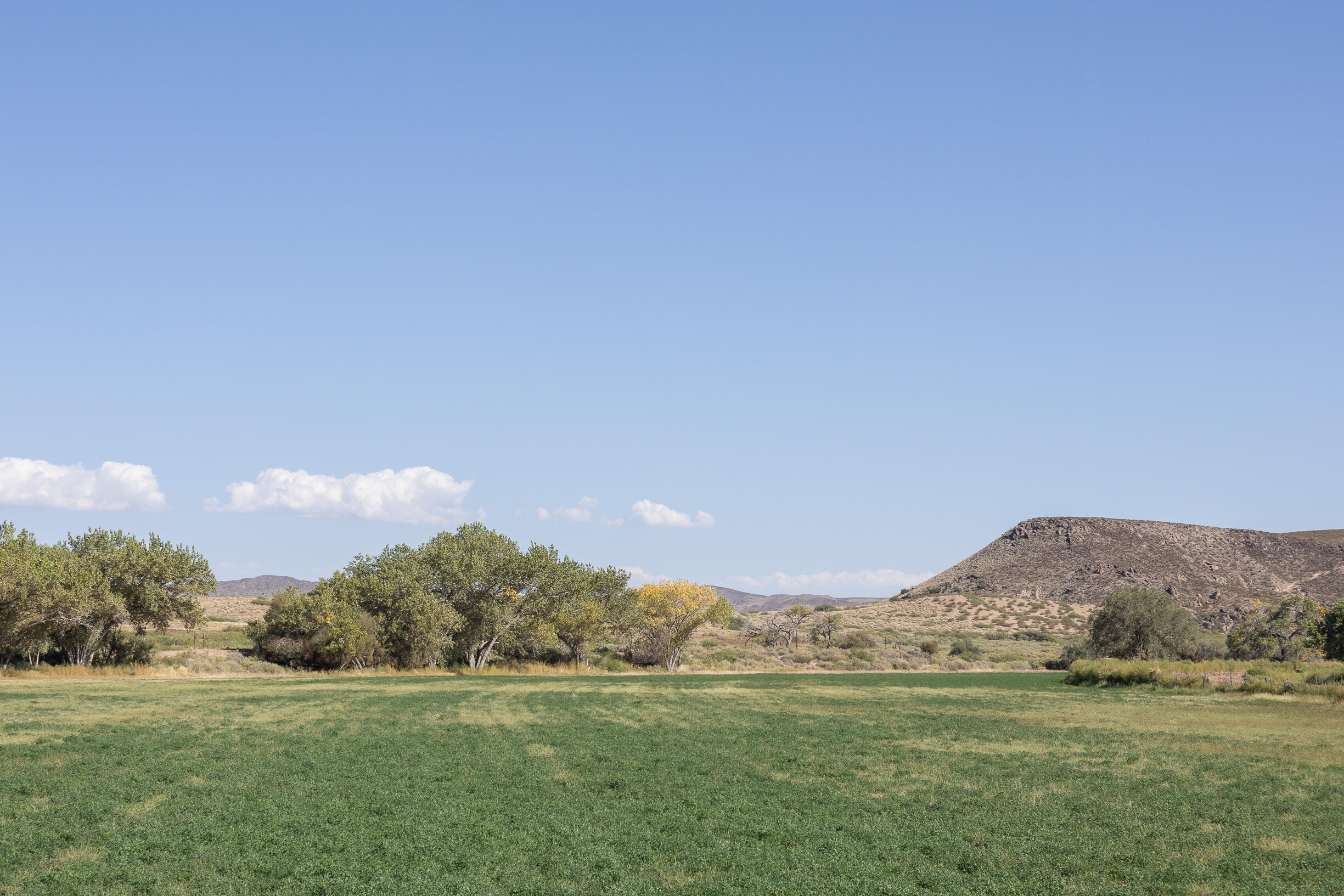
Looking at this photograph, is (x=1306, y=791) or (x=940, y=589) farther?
(x=940, y=589)

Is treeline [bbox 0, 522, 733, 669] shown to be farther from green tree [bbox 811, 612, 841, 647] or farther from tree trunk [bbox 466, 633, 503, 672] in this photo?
green tree [bbox 811, 612, 841, 647]

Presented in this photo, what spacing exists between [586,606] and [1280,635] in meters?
54.8

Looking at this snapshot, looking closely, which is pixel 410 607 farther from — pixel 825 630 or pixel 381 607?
pixel 825 630

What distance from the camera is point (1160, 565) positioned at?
467 feet

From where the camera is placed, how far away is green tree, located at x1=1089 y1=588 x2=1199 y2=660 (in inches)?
2985

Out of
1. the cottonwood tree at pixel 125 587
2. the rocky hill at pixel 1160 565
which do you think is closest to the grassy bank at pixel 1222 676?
the cottonwood tree at pixel 125 587

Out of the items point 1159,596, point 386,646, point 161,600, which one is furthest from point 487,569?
point 1159,596

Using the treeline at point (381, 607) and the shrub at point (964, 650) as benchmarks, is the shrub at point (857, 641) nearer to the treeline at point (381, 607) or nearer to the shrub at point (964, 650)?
the shrub at point (964, 650)

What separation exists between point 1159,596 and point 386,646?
64.5 m

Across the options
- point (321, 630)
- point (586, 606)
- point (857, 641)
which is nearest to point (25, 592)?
point (321, 630)

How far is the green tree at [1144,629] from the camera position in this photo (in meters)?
75.8

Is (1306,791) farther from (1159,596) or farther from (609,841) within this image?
(1159,596)

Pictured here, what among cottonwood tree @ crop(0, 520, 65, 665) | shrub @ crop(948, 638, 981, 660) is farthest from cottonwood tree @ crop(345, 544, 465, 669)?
shrub @ crop(948, 638, 981, 660)

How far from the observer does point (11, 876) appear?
43.0ft
